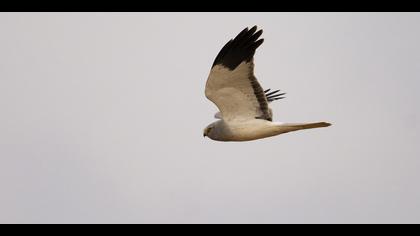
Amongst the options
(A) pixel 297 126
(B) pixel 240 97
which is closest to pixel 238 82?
(B) pixel 240 97

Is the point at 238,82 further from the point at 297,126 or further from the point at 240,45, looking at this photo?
the point at 297,126

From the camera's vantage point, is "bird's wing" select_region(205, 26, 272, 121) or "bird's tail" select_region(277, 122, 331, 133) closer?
"bird's wing" select_region(205, 26, 272, 121)

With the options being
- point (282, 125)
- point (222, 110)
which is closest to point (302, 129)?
point (282, 125)

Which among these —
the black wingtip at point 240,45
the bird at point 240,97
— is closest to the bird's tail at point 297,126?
the bird at point 240,97

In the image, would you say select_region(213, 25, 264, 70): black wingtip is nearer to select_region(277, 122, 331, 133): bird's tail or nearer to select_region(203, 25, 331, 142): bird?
select_region(203, 25, 331, 142): bird

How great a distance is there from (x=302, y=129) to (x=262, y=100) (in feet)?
3.79

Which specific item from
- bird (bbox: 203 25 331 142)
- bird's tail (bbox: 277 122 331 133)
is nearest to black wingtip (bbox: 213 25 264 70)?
bird (bbox: 203 25 331 142)

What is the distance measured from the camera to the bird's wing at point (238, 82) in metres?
20.0

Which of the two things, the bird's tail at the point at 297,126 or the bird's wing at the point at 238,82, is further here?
the bird's tail at the point at 297,126

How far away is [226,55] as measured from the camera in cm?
1998

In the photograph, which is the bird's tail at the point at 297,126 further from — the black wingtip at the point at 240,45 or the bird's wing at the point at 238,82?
the black wingtip at the point at 240,45

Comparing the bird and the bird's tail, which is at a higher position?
the bird

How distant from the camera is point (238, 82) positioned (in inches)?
808

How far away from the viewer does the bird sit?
65.7 feet
